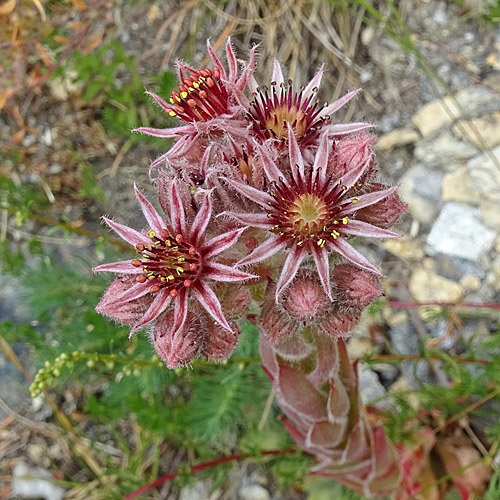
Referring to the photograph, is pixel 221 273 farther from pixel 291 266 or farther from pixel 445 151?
pixel 445 151

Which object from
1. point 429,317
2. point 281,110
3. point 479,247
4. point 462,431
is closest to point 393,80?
point 479,247

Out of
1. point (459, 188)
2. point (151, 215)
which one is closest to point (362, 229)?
point (151, 215)

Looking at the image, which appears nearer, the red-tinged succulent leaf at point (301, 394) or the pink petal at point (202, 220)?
the pink petal at point (202, 220)

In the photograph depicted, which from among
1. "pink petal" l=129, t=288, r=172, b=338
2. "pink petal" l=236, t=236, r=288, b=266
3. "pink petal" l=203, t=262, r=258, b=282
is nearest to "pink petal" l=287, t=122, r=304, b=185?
"pink petal" l=236, t=236, r=288, b=266

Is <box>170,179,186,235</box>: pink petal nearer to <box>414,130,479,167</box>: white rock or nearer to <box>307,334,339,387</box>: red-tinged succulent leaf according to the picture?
<box>307,334,339,387</box>: red-tinged succulent leaf

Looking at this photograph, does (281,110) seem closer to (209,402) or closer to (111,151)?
(209,402)

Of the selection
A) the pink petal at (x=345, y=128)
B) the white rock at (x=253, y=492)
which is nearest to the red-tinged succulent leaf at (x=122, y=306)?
the pink petal at (x=345, y=128)

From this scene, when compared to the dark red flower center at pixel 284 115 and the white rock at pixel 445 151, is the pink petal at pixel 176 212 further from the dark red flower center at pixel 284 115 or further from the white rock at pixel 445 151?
the white rock at pixel 445 151
